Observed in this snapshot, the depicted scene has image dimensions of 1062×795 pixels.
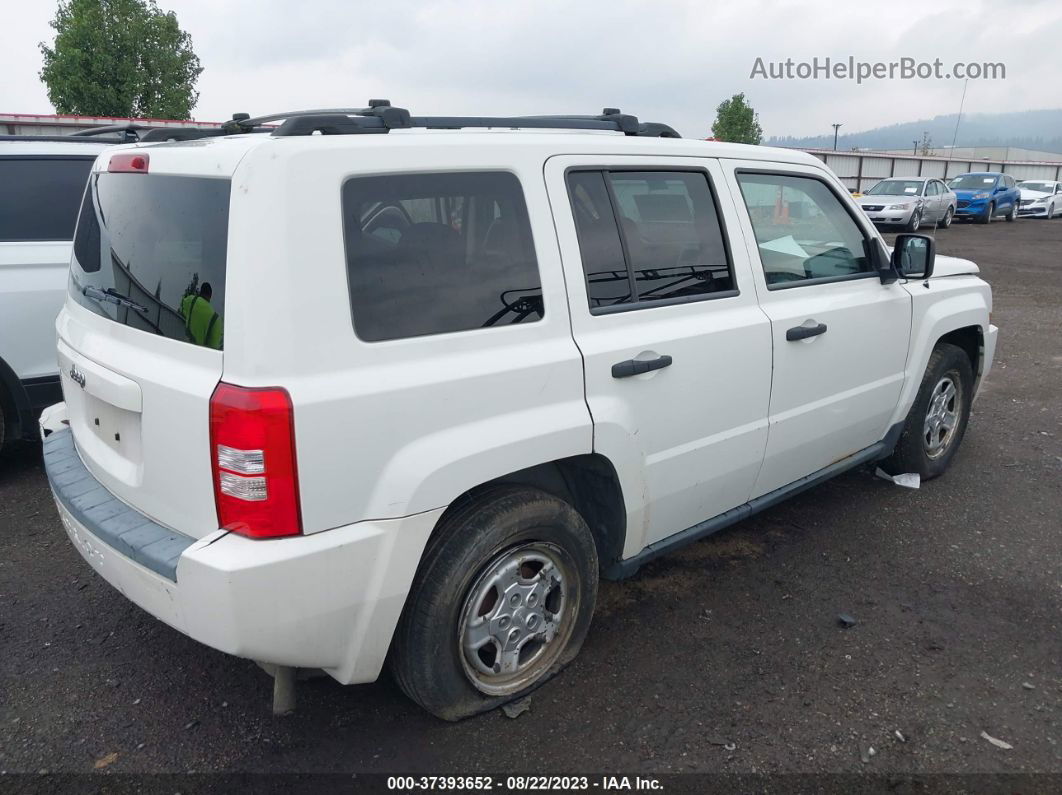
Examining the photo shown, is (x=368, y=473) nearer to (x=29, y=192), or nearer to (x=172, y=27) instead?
(x=29, y=192)

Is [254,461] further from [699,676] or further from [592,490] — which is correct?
[699,676]

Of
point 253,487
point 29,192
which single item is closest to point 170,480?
point 253,487

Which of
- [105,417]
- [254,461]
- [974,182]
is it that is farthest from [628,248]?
[974,182]

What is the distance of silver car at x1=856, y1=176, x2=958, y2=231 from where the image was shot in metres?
21.3

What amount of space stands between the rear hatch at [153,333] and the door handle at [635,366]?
4.21ft

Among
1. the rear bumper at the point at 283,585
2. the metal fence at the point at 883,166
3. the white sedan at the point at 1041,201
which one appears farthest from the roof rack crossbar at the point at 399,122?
the white sedan at the point at 1041,201

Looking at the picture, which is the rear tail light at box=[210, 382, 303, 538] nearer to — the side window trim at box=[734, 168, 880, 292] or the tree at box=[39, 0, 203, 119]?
the side window trim at box=[734, 168, 880, 292]

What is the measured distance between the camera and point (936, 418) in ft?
15.7

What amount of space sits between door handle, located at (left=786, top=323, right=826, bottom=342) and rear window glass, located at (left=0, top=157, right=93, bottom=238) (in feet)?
13.5

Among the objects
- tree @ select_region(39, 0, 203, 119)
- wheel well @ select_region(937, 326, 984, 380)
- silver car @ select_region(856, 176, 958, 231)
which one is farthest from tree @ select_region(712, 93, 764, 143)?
wheel well @ select_region(937, 326, 984, 380)

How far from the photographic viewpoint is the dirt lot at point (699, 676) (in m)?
2.64

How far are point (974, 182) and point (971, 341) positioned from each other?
2625 centimetres

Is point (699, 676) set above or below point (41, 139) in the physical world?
below

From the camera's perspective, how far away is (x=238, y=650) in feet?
7.16
